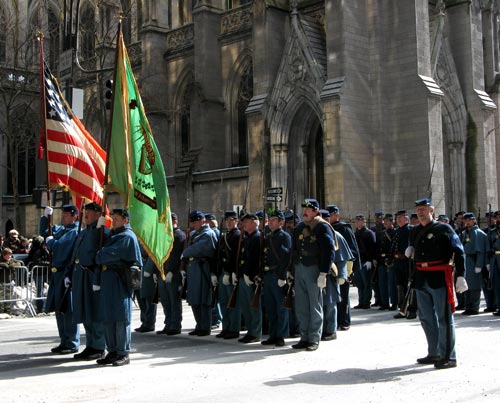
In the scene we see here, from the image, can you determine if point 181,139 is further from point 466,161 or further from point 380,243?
point 380,243

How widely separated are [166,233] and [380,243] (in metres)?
6.76

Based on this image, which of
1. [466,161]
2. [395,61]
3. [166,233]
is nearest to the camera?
[166,233]

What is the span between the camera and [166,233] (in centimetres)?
969

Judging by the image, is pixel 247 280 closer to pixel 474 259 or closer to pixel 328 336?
pixel 328 336

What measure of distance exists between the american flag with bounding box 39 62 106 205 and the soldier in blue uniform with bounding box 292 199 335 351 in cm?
376

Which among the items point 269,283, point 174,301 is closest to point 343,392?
point 269,283

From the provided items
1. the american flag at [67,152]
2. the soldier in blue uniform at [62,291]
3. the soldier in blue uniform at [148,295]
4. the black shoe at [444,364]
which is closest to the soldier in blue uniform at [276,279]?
the soldier in blue uniform at [148,295]

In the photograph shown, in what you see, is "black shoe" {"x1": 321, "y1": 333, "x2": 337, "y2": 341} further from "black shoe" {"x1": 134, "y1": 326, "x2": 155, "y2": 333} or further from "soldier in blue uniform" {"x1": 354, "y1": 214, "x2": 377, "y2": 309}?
"soldier in blue uniform" {"x1": 354, "y1": 214, "x2": 377, "y2": 309}

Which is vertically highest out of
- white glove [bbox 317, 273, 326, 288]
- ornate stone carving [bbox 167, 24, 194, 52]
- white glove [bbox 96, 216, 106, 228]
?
ornate stone carving [bbox 167, 24, 194, 52]

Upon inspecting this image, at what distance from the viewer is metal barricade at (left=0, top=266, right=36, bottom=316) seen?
48.4ft

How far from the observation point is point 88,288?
9.07m

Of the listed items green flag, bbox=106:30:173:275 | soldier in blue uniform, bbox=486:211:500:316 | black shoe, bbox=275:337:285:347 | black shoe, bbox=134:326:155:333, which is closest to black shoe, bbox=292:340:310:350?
black shoe, bbox=275:337:285:347

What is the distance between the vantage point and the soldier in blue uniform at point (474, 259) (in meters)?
13.5

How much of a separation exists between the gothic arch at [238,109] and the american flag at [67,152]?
19.7m
